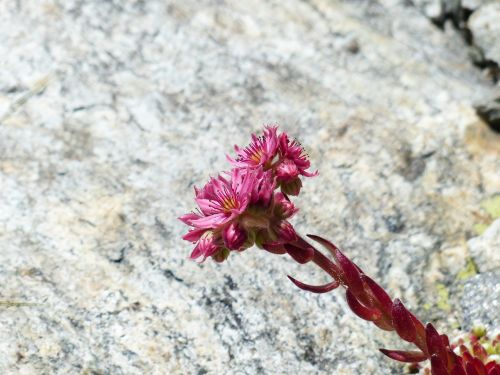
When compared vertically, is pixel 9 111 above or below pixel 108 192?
above

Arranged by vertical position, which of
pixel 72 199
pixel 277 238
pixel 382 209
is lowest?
pixel 277 238

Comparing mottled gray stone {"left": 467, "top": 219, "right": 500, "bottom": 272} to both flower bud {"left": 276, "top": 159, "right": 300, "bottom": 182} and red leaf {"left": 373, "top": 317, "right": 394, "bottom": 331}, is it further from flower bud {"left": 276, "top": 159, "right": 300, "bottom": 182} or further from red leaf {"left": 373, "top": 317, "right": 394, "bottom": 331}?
flower bud {"left": 276, "top": 159, "right": 300, "bottom": 182}

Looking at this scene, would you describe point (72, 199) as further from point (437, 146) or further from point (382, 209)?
point (437, 146)

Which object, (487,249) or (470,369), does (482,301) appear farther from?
(470,369)

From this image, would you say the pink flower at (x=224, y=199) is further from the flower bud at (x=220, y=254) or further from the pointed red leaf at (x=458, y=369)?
the pointed red leaf at (x=458, y=369)

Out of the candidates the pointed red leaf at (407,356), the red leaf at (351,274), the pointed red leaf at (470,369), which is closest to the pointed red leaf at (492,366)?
the pointed red leaf at (470,369)

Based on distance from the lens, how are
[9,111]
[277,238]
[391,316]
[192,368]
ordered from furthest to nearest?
1. [9,111]
2. [192,368]
3. [391,316]
4. [277,238]

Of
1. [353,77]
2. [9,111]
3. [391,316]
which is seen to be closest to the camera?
[391,316]

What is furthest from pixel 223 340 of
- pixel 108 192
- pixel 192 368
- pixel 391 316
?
pixel 108 192
